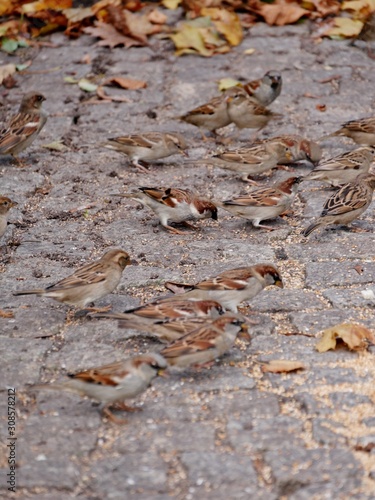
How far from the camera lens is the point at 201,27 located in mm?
12148

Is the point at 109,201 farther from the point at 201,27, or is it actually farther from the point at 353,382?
the point at 201,27

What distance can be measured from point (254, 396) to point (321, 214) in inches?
110

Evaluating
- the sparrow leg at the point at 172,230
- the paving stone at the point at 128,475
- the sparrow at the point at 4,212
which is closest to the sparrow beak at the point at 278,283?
the sparrow leg at the point at 172,230

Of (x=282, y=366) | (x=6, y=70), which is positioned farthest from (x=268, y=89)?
(x=282, y=366)

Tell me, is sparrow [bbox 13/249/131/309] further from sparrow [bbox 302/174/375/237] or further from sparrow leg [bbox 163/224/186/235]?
sparrow [bbox 302/174/375/237]

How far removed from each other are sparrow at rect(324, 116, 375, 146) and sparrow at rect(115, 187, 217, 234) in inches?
87.1

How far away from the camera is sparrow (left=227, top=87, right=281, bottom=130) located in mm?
9617

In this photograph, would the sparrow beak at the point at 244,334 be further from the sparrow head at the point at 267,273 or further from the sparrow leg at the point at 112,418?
the sparrow leg at the point at 112,418

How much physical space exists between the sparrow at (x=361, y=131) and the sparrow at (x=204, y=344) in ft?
14.1

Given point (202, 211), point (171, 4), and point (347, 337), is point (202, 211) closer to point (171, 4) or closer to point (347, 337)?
point (347, 337)

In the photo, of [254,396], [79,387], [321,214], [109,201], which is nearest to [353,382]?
[254,396]

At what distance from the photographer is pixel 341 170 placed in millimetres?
8680

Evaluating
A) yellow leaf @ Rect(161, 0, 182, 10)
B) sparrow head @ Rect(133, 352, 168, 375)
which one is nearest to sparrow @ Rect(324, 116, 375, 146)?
yellow leaf @ Rect(161, 0, 182, 10)

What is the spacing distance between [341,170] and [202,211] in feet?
5.33
